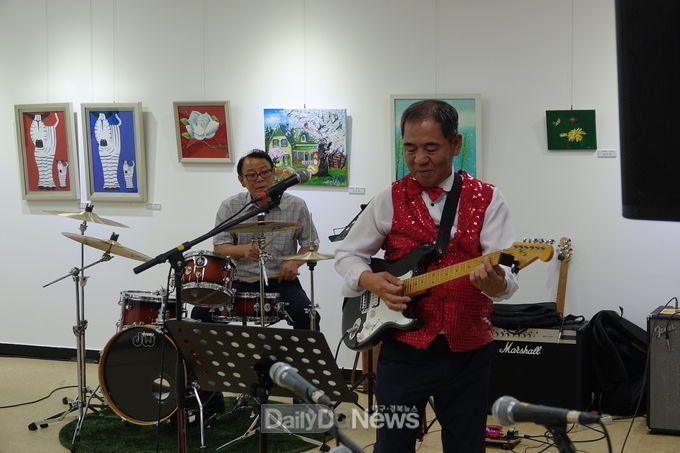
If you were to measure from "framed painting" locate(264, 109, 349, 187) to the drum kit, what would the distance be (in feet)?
4.87

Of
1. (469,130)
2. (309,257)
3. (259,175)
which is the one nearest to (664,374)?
(469,130)

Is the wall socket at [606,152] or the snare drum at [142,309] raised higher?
the wall socket at [606,152]

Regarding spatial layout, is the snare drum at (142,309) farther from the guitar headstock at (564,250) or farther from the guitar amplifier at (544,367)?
the guitar headstock at (564,250)

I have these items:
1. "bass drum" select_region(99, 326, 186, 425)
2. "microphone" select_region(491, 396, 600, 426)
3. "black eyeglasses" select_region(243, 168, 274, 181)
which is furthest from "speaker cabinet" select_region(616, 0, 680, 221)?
"black eyeglasses" select_region(243, 168, 274, 181)

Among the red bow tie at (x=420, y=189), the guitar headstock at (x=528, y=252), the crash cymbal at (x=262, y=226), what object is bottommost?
the guitar headstock at (x=528, y=252)

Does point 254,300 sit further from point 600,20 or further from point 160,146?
A: point 600,20

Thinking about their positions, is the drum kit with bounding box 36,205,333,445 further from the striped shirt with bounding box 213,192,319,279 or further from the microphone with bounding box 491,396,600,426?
the microphone with bounding box 491,396,600,426

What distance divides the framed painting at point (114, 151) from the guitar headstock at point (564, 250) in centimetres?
334

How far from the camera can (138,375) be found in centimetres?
464

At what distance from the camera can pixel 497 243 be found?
226 centimetres

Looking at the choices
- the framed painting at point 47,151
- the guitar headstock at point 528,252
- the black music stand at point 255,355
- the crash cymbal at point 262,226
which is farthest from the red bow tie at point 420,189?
the framed painting at point 47,151

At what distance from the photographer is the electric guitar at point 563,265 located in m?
5.54

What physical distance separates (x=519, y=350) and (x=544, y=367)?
7.4 inches

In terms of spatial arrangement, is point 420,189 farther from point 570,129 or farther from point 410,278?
point 570,129
